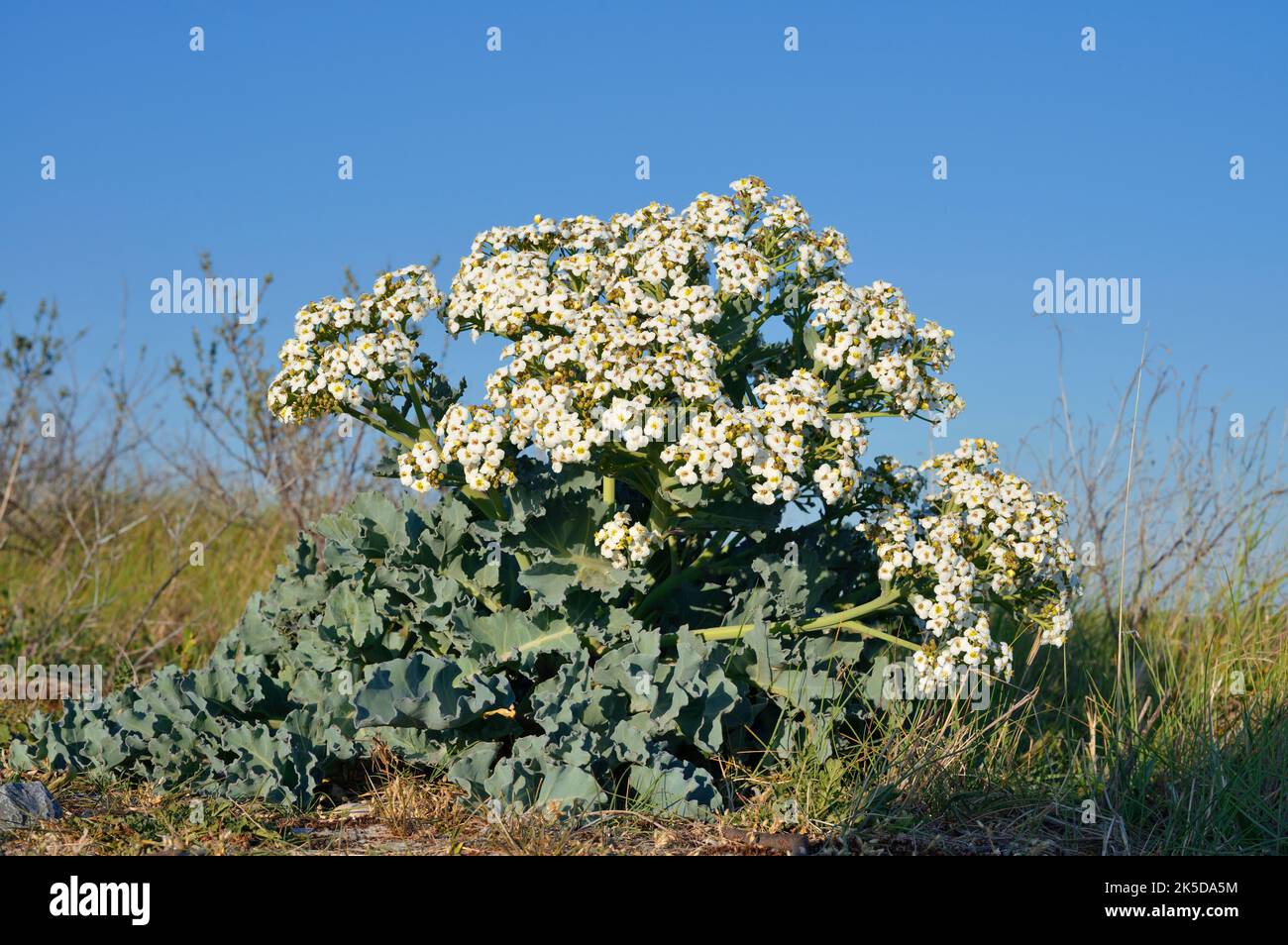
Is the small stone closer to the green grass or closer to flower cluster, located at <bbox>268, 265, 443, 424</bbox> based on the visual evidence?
the green grass

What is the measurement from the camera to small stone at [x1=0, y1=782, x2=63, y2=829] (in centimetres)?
476

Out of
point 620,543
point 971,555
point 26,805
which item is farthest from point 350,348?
point 971,555

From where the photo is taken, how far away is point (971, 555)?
542cm

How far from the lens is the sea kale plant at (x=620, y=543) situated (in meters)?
4.70

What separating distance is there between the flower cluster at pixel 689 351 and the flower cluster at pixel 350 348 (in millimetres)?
227

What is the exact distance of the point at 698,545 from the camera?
5.95 meters

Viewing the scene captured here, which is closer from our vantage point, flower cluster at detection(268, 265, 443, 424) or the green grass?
the green grass

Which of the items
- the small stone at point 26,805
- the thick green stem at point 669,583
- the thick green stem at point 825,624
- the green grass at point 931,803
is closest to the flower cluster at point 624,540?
the thick green stem at point 669,583

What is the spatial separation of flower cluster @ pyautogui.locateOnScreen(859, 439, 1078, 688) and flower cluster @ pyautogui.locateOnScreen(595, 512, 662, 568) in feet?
3.57

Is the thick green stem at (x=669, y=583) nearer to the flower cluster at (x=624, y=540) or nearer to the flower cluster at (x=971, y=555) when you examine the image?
the flower cluster at (x=624, y=540)

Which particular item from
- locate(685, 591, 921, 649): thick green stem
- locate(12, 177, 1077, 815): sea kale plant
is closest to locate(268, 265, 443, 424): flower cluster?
locate(12, 177, 1077, 815): sea kale plant

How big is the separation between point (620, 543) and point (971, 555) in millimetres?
1778

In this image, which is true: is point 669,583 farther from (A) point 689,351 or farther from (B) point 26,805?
(B) point 26,805
